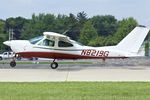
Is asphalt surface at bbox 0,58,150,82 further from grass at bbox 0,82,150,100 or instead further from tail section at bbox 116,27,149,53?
grass at bbox 0,82,150,100

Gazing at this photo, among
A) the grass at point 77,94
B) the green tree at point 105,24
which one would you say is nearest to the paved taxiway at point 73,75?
the grass at point 77,94

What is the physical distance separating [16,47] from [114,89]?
14.7m

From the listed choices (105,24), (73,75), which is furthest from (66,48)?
(105,24)

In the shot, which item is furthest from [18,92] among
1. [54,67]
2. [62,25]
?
[62,25]

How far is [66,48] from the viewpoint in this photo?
26.0 meters

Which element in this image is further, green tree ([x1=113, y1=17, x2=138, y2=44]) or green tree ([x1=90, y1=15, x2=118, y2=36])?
green tree ([x1=90, y1=15, x2=118, y2=36])

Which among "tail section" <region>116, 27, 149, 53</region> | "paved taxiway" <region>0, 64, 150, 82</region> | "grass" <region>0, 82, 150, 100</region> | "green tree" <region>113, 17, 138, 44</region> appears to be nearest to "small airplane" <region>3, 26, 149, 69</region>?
"tail section" <region>116, 27, 149, 53</region>

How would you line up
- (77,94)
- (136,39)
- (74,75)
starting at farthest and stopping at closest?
(136,39)
(74,75)
(77,94)

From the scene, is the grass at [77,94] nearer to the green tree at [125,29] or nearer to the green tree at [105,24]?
the green tree at [125,29]

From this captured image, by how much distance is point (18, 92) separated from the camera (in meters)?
11.1

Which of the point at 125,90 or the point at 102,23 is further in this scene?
the point at 102,23

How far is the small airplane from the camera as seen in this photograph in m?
25.5

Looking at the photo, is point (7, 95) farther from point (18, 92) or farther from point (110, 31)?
point (110, 31)

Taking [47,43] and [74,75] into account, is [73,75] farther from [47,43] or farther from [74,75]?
[47,43]
